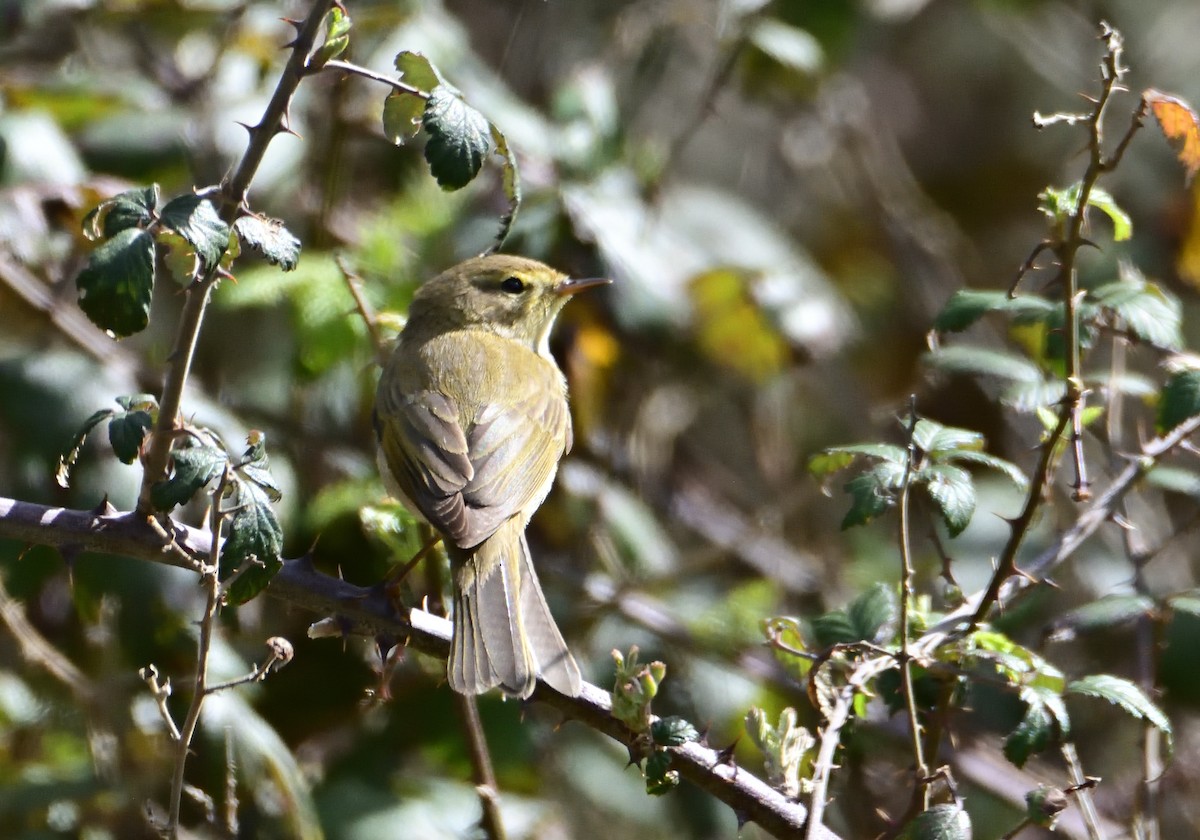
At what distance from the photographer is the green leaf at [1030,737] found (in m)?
2.29

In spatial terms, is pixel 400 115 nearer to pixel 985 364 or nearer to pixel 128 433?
pixel 128 433

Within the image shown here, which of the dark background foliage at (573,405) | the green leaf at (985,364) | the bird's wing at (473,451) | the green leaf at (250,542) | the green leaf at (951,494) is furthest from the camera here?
the dark background foliage at (573,405)

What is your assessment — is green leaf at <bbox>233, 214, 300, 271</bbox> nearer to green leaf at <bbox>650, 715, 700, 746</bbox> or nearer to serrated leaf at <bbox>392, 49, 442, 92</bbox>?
serrated leaf at <bbox>392, 49, 442, 92</bbox>

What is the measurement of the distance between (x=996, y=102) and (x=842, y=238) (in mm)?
1670

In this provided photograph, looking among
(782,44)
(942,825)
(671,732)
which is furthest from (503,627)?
(782,44)

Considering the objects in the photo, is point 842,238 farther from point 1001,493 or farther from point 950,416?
point 1001,493

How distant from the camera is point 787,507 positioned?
5121 millimetres

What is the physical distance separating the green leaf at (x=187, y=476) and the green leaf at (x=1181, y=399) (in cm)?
166

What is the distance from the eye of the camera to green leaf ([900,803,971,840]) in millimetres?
2209

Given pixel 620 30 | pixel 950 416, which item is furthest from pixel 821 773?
pixel 950 416

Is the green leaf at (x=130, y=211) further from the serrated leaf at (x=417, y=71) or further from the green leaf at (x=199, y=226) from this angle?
the serrated leaf at (x=417, y=71)

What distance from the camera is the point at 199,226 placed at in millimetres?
1915

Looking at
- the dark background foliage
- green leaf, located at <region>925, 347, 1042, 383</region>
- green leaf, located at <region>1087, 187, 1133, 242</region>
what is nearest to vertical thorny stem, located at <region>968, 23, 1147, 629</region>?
green leaf, located at <region>1087, 187, 1133, 242</region>

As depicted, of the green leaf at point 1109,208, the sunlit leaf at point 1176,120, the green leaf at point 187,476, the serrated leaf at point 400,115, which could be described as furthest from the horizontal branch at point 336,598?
the sunlit leaf at point 1176,120
